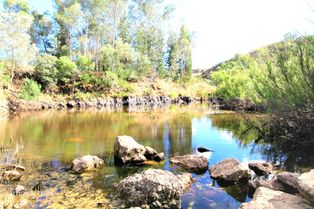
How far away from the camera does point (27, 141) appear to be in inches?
551

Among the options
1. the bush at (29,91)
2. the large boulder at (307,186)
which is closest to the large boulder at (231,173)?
the large boulder at (307,186)

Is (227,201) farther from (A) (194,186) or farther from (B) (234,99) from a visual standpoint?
(B) (234,99)

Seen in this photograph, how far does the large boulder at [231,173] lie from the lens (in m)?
8.34

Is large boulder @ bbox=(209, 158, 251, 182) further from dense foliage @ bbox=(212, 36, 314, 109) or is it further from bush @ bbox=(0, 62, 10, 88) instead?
bush @ bbox=(0, 62, 10, 88)

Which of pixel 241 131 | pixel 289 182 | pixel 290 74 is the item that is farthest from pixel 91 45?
pixel 289 182

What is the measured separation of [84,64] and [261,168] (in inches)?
1617

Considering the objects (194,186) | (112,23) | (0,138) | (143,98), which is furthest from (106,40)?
(194,186)

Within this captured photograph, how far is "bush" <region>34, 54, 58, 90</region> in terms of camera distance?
4004 cm

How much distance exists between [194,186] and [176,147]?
16.3 feet

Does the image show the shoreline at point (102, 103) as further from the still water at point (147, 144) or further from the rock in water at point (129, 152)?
the rock in water at point (129, 152)

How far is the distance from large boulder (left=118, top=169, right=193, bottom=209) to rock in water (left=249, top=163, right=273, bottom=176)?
3.46m

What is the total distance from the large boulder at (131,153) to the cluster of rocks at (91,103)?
2473cm

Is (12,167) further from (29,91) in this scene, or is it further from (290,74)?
(29,91)

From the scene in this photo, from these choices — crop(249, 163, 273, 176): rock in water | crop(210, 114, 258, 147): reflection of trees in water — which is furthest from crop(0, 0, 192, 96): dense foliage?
crop(249, 163, 273, 176): rock in water
